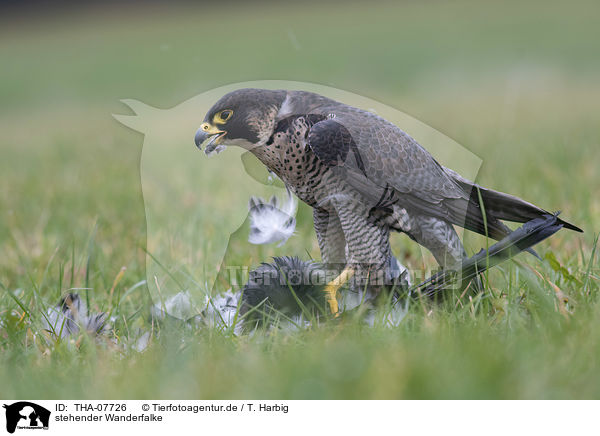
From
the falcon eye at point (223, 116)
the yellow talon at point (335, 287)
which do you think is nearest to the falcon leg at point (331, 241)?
the yellow talon at point (335, 287)

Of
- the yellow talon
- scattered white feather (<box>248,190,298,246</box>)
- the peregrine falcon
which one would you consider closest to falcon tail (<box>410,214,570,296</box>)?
the peregrine falcon

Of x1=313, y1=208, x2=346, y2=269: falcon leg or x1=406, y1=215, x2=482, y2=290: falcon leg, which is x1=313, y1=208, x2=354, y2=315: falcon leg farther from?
x1=406, y1=215, x2=482, y2=290: falcon leg

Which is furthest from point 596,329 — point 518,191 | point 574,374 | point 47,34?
point 47,34

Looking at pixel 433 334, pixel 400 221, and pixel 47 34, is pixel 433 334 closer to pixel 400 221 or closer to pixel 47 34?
pixel 400 221

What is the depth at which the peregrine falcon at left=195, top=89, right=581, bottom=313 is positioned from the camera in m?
1.81

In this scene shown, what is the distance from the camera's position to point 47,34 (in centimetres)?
578

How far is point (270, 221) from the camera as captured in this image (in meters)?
2.04

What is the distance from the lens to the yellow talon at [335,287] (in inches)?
73.8

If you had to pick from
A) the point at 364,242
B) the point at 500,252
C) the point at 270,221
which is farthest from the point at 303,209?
the point at 500,252

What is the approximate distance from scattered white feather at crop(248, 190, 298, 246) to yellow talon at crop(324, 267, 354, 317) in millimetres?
237

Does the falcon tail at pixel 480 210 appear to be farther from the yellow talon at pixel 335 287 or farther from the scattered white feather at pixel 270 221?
the scattered white feather at pixel 270 221

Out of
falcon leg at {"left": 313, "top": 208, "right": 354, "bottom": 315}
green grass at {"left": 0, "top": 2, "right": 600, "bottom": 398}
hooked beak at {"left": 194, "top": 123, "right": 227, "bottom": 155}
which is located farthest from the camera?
falcon leg at {"left": 313, "top": 208, "right": 354, "bottom": 315}

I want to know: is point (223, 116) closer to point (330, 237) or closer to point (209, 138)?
point (209, 138)

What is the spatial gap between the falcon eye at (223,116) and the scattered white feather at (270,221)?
0.32 metres
